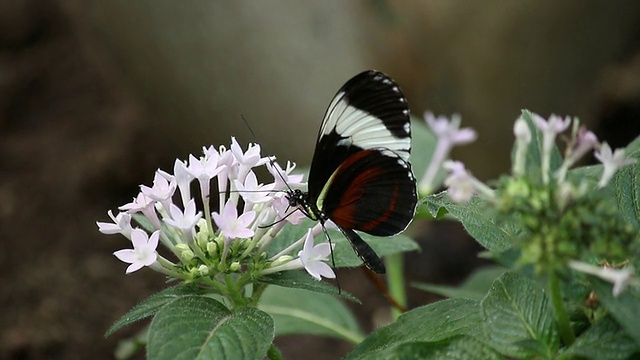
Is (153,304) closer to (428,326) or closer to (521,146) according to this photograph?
(428,326)

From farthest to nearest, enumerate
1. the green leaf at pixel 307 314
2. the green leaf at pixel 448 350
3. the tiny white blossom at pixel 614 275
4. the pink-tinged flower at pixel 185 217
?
1. the green leaf at pixel 307 314
2. the pink-tinged flower at pixel 185 217
3. the green leaf at pixel 448 350
4. the tiny white blossom at pixel 614 275

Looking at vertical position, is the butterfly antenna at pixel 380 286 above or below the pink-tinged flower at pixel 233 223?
below

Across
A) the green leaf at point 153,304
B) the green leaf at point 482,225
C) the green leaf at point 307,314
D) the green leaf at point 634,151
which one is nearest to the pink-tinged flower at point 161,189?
the green leaf at point 153,304

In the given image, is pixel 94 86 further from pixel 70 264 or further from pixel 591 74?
pixel 591 74

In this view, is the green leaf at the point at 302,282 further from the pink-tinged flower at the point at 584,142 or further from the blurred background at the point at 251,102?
the blurred background at the point at 251,102

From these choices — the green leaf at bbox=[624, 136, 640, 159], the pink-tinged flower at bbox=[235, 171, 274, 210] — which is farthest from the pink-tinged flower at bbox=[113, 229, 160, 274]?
the green leaf at bbox=[624, 136, 640, 159]

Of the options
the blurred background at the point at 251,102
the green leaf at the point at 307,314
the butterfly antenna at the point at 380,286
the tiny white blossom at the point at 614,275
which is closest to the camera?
the tiny white blossom at the point at 614,275

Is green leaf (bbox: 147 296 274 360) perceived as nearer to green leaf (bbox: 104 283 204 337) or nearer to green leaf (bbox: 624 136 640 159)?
green leaf (bbox: 104 283 204 337)
